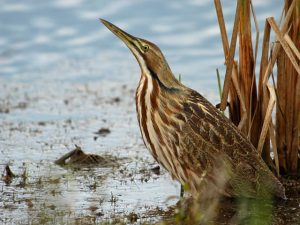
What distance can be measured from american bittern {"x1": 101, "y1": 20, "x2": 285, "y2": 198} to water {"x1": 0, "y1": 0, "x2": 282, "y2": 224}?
1.28 feet

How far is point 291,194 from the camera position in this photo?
6.49 m

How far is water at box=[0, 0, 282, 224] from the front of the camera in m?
6.36

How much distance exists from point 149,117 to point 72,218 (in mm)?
882

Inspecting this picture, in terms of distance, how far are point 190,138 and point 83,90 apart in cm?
460

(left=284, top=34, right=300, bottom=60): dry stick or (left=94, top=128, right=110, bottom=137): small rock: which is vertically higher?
(left=284, top=34, right=300, bottom=60): dry stick

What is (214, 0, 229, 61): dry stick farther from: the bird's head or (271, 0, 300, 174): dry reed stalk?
the bird's head

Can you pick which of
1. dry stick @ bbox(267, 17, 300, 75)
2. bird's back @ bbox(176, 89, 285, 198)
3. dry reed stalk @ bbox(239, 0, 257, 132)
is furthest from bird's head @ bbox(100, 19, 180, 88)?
dry stick @ bbox(267, 17, 300, 75)

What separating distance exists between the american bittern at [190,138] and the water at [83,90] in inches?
15.3

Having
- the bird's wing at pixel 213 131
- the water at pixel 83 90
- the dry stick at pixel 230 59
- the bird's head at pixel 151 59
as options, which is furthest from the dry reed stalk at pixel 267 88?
the water at pixel 83 90

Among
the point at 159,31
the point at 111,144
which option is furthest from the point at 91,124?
the point at 159,31

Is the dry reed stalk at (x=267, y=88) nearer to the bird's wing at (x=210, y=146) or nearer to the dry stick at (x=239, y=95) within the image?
the dry stick at (x=239, y=95)

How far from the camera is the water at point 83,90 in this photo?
6.36m

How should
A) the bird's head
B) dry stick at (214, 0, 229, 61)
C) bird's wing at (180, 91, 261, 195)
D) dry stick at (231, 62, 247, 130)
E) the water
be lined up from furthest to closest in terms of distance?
1. dry stick at (231, 62, 247, 130)
2. dry stick at (214, 0, 229, 61)
3. the water
4. the bird's head
5. bird's wing at (180, 91, 261, 195)

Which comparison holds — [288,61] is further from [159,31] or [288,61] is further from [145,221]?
[159,31]
